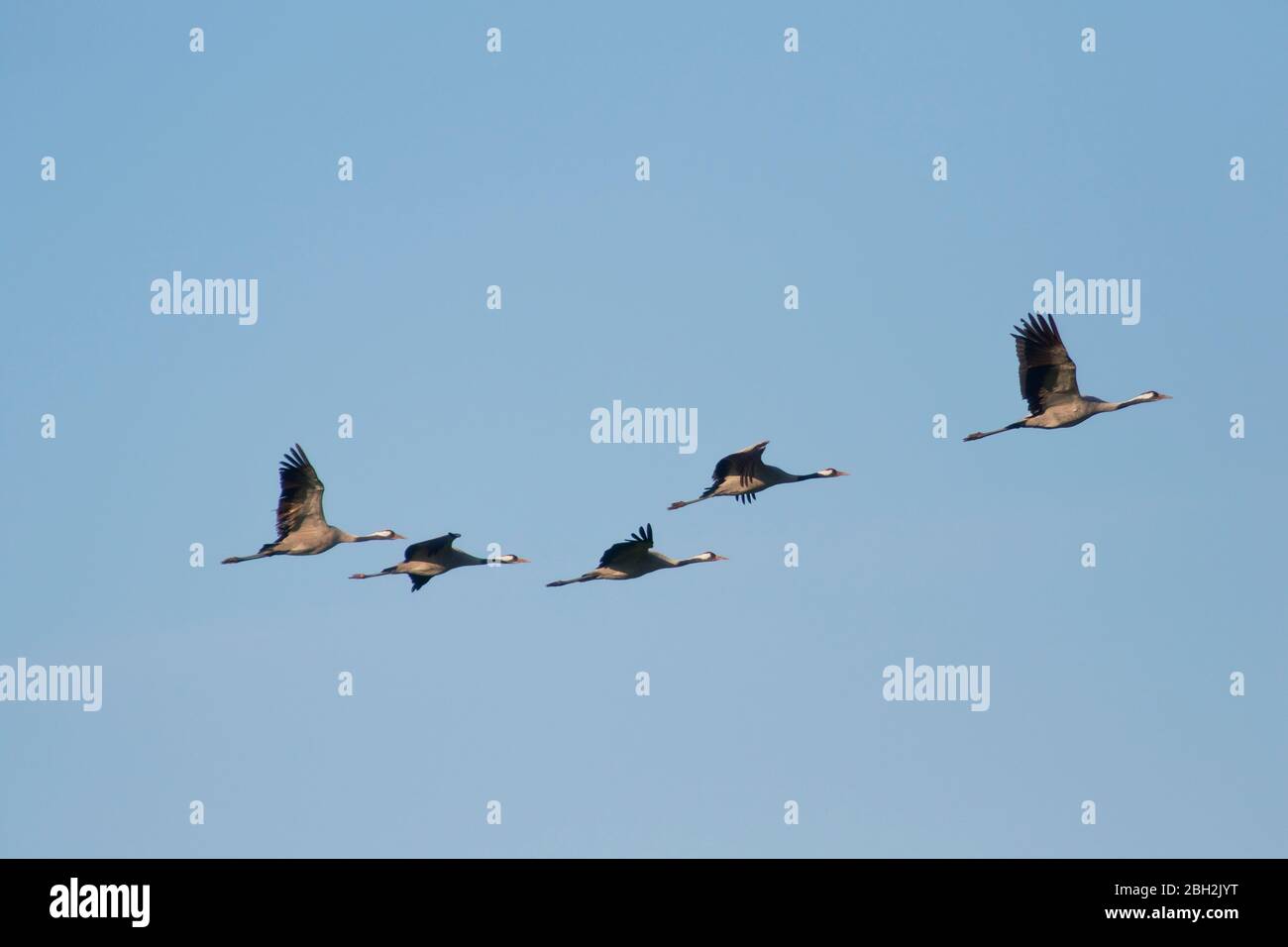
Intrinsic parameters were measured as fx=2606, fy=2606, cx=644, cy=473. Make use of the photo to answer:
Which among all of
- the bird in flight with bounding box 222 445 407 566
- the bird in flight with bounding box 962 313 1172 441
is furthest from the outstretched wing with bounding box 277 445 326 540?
the bird in flight with bounding box 962 313 1172 441

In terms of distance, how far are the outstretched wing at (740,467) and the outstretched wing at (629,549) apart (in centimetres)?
216

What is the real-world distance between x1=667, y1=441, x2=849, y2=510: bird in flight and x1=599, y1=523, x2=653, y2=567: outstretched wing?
1989mm

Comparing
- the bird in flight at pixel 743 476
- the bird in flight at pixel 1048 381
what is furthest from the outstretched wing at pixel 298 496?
the bird in flight at pixel 1048 381

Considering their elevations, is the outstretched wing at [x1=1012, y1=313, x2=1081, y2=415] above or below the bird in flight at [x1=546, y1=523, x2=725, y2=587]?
above

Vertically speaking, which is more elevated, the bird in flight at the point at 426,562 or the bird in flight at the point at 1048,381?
the bird in flight at the point at 1048,381

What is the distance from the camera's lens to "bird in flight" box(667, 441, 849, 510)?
5175 cm

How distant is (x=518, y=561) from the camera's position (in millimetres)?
53594

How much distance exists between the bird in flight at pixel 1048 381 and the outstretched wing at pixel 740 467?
17.1 ft

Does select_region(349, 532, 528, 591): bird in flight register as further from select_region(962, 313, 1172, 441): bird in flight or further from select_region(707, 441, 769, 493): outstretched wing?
select_region(962, 313, 1172, 441): bird in flight

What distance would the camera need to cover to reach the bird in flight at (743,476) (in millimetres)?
51750

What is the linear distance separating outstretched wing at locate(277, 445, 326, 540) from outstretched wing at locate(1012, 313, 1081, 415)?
14.1 metres

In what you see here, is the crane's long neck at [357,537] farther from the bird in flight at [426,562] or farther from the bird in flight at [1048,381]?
the bird in flight at [1048,381]
